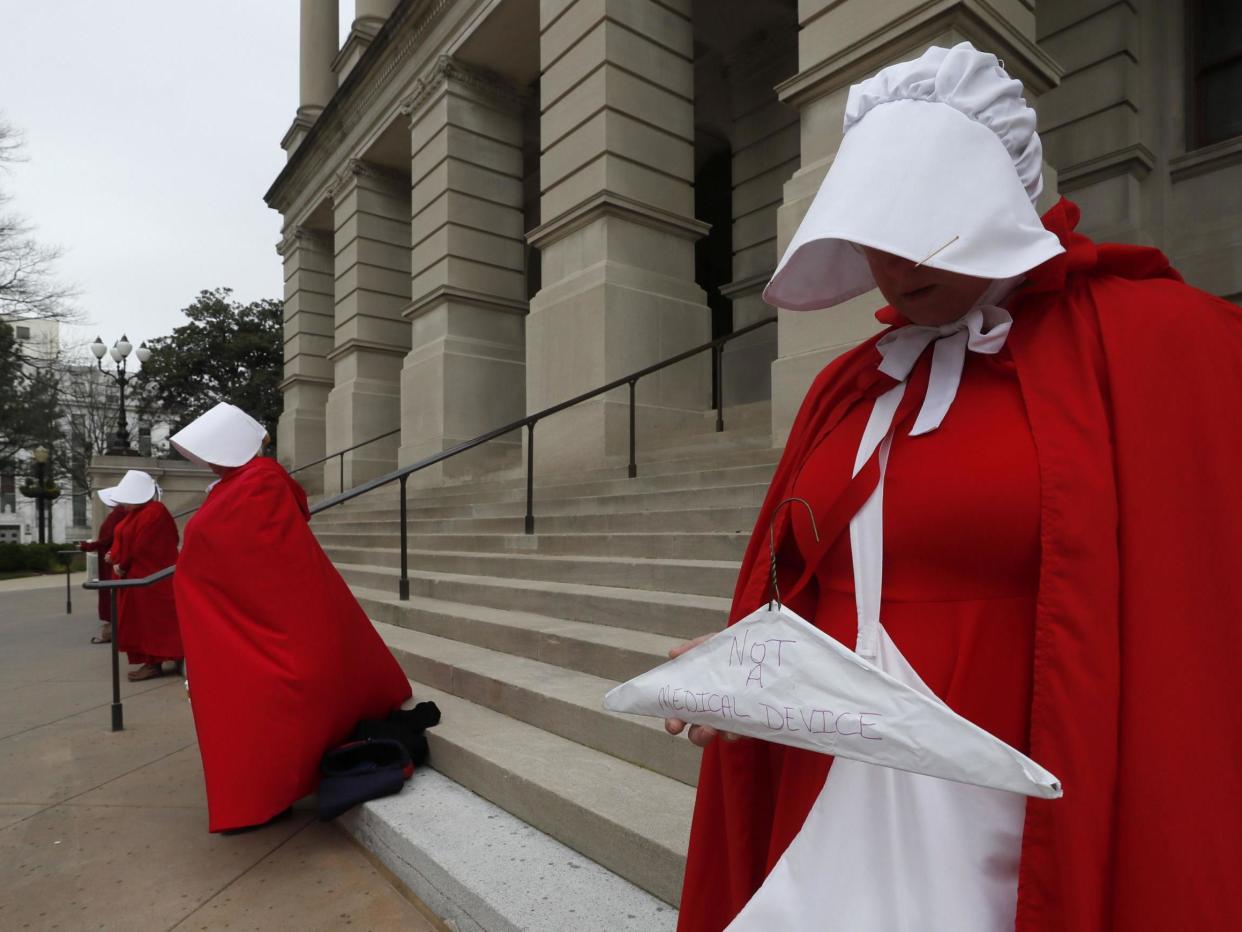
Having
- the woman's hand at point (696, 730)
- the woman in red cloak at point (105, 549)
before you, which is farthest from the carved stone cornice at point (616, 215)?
the woman's hand at point (696, 730)

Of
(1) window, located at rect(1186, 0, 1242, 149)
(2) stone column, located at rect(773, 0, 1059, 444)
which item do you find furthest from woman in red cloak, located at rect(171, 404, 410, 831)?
(1) window, located at rect(1186, 0, 1242, 149)

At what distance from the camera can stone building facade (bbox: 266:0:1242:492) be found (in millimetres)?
6719

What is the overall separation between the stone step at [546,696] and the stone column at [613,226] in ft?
14.3

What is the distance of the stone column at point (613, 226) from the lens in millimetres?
9094

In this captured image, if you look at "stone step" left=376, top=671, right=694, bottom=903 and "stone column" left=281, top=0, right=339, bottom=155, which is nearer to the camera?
"stone step" left=376, top=671, right=694, bottom=903

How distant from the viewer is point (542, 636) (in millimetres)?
4469

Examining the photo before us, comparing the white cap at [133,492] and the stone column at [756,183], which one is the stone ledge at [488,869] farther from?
the stone column at [756,183]

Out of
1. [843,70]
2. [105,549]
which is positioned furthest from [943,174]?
[105,549]

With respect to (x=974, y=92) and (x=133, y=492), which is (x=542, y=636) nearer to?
(x=974, y=92)

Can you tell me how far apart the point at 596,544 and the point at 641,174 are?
Result: 18.0 feet

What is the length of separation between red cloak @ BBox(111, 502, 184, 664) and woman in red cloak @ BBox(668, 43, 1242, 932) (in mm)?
7104

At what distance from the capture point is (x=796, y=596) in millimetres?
1315

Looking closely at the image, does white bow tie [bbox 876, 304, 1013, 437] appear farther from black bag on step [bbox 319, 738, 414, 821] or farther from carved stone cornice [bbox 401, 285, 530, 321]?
carved stone cornice [bbox 401, 285, 530, 321]

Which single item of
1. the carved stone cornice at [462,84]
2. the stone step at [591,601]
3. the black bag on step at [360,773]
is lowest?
the black bag on step at [360,773]
